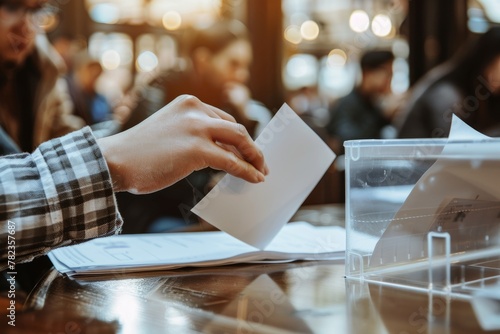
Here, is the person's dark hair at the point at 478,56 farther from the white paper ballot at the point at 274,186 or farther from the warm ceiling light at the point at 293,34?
the white paper ballot at the point at 274,186

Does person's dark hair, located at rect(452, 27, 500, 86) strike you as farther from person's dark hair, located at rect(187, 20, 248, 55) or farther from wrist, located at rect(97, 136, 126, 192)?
wrist, located at rect(97, 136, 126, 192)

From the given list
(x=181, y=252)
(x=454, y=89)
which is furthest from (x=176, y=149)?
(x=454, y=89)

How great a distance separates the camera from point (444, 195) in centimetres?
62

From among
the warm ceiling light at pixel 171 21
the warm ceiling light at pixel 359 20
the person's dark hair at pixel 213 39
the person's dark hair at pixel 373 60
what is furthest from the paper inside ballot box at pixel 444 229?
the warm ceiling light at pixel 359 20

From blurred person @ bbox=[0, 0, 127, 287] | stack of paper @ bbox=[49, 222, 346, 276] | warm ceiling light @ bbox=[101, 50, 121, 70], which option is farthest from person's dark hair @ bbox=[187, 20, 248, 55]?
stack of paper @ bbox=[49, 222, 346, 276]

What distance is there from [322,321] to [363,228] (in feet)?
0.62

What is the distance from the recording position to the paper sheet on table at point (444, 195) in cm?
60

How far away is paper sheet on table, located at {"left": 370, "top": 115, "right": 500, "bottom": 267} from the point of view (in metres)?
0.60

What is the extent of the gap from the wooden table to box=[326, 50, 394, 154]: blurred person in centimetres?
356

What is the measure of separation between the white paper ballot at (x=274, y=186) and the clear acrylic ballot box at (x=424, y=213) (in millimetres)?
126

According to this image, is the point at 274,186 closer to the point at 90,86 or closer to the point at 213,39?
the point at 213,39

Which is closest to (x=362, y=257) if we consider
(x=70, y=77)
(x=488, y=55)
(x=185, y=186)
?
(x=185, y=186)

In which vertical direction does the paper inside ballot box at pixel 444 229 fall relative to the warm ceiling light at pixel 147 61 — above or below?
below

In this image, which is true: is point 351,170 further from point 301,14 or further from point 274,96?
point 301,14
